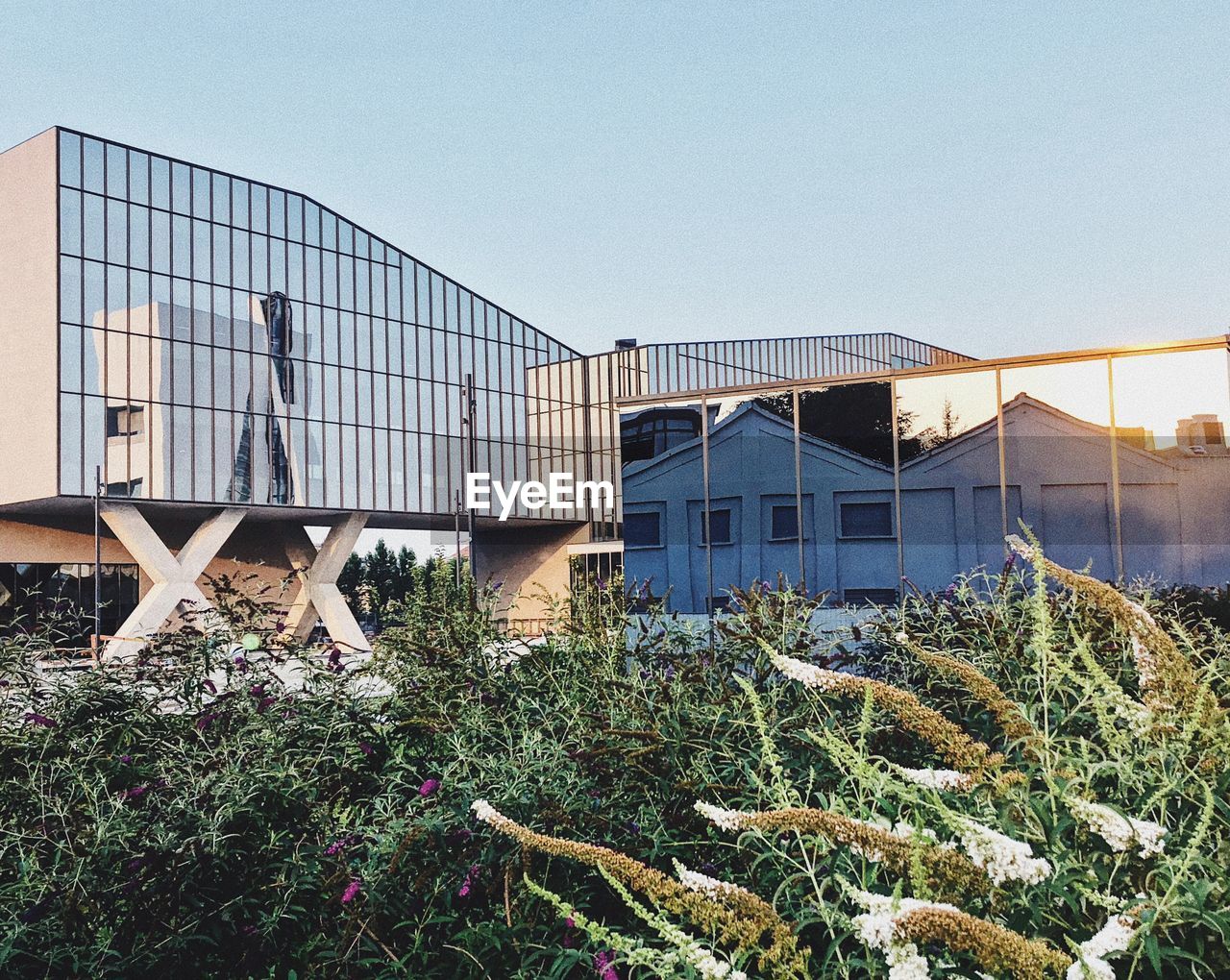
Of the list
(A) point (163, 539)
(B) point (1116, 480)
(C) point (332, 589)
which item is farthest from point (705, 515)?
(A) point (163, 539)

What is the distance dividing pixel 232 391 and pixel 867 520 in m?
32.0

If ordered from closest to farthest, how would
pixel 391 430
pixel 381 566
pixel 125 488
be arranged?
pixel 125 488
pixel 391 430
pixel 381 566

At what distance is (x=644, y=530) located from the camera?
53.5 ft

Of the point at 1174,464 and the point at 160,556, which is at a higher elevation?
the point at 1174,464

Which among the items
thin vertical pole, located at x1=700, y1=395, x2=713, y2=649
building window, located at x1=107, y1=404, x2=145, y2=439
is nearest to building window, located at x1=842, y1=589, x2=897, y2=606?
thin vertical pole, located at x1=700, y1=395, x2=713, y2=649

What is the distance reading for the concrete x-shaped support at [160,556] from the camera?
38.4 metres

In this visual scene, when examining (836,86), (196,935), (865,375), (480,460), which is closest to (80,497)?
(480,460)

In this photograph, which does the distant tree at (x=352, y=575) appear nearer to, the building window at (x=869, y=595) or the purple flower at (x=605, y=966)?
the building window at (x=869, y=595)

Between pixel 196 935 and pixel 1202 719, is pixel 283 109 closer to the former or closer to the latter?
pixel 196 935

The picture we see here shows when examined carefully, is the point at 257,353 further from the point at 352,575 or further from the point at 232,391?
the point at 352,575

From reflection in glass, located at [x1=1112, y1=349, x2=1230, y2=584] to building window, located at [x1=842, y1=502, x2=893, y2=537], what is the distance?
2.70m

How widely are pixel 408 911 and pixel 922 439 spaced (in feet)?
38.9

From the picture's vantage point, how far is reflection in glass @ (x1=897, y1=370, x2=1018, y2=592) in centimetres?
1441

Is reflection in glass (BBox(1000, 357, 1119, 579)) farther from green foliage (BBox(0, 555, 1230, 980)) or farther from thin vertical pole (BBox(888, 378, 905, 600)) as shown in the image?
green foliage (BBox(0, 555, 1230, 980))
